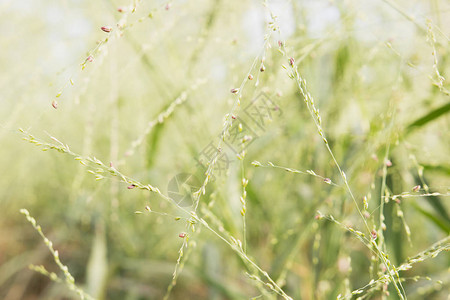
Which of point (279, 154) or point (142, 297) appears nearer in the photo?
point (279, 154)

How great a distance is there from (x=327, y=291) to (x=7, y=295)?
912mm

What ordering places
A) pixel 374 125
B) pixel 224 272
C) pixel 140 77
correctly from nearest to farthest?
pixel 374 125
pixel 224 272
pixel 140 77

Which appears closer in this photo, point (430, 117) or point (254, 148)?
point (430, 117)

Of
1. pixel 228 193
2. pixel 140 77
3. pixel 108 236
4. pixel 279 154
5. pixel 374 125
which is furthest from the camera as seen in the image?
pixel 140 77

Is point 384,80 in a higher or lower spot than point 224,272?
higher

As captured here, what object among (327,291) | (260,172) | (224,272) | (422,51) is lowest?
(224,272)

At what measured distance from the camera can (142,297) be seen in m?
1.04

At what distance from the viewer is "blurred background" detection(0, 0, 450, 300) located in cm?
71

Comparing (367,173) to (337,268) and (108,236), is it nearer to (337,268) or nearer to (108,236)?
(337,268)

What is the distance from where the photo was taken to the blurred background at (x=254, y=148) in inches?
27.9

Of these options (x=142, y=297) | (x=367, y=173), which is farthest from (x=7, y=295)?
(x=367, y=173)

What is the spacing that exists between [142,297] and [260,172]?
0.41m

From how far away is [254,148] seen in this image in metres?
0.90

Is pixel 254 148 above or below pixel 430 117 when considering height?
below
